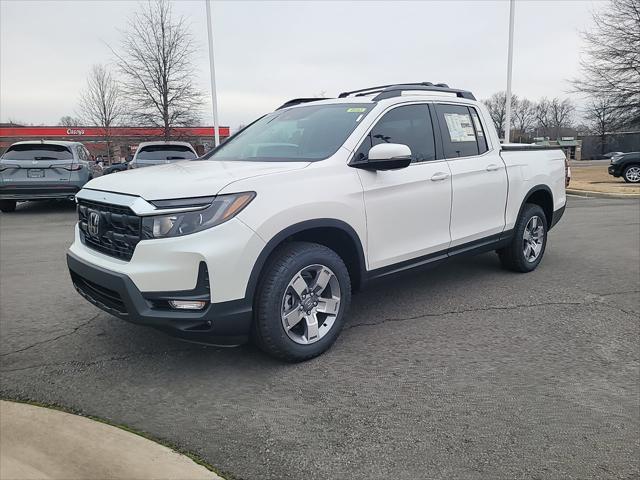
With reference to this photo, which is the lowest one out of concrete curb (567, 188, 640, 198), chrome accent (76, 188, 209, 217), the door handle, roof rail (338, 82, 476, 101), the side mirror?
concrete curb (567, 188, 640, 198)

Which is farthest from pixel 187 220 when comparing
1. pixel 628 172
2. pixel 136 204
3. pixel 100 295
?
pixel 628 172

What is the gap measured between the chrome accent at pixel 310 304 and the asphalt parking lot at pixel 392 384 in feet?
0.74

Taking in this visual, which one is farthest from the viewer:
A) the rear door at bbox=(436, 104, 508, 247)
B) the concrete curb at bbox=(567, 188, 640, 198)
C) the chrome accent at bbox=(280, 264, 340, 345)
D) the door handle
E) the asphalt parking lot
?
the concrete curb at bbox=(567, 188, 640, 198)

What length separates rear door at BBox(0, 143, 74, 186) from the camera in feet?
36.1

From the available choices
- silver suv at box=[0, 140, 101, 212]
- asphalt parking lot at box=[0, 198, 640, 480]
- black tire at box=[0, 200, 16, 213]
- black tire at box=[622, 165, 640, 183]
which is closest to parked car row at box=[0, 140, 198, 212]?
silver suv at box=[0, 140, 101, 212]

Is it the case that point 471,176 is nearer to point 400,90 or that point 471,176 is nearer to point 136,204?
point 400,90

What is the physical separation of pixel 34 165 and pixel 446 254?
9874 millimetres

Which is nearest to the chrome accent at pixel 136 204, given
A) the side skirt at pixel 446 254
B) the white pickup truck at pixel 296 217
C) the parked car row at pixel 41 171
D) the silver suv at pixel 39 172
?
the white pickup truck at pixel 296 217

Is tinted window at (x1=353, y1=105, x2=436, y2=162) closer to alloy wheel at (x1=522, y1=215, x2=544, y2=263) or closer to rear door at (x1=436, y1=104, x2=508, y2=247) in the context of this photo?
rear door at (x1=436, y1=104, x2=508, y2=247)

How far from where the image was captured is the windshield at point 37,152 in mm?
11211

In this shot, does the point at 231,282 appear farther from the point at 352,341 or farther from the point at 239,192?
the point at 352,341

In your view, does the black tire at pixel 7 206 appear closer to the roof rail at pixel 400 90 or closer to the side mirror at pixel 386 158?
the roof rail at pixel 400 90

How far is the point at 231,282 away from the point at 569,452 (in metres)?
1.98

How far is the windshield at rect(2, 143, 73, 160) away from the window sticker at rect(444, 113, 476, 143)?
31.1 ft
